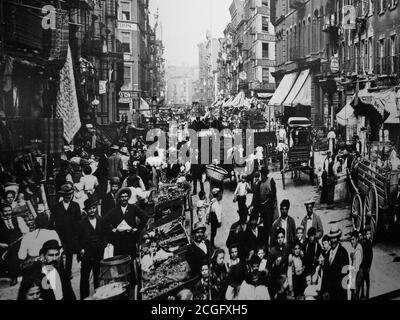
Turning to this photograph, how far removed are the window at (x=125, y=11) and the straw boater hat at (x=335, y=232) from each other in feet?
15.6

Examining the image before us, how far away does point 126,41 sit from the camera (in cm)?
733

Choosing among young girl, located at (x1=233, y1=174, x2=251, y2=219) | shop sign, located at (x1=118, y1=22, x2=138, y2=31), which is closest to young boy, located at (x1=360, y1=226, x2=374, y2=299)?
young girl, located at (x1=233, y1=174, x2=251, y2=219)

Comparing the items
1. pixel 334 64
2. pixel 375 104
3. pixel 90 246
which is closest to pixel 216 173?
pixel 90 246

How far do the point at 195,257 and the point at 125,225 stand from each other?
1097mm

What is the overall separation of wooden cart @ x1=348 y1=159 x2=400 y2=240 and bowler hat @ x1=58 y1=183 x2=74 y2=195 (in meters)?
4.28

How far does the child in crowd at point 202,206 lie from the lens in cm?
635

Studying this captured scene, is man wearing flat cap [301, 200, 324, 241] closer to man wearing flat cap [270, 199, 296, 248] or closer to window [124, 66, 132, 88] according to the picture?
man wearing flat cap [270, 199, 296, 248]

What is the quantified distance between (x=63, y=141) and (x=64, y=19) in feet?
6.25

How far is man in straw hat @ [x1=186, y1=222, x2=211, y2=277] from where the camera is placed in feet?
20.0

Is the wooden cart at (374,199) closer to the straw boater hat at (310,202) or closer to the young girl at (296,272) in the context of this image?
the straw boater hat at (310,202)

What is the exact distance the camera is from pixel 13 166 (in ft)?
19.7

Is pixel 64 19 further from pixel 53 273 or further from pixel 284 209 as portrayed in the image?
pixel 284 209

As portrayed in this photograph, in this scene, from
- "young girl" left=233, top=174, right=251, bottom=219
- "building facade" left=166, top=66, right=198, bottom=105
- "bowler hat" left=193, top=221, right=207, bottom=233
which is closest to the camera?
"bowler hat" left=193, top=221, right=207, bottom=233

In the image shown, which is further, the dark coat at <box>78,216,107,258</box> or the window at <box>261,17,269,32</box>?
the window at <box>261,17,269,32</box>
